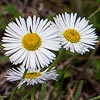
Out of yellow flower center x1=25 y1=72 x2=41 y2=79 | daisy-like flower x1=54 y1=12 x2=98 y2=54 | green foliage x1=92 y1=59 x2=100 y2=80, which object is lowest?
green foliage x1=92 y1=59 x2=100 y2=80

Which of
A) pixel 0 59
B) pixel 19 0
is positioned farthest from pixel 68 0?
pixel 0 59

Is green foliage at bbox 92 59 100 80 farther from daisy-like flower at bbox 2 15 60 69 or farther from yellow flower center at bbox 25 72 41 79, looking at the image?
daisy-like flower at bbox 2 15 60 69

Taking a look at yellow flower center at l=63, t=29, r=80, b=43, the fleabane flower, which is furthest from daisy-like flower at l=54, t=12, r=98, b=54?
the fleabane flower

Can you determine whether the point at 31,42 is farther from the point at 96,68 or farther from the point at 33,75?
the point at 96,68

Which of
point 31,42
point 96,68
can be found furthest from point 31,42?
point 96,68

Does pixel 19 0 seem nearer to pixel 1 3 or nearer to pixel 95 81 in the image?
pixel 1 3

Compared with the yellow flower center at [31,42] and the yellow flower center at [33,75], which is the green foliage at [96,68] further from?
the yellow flower center at [31,42]

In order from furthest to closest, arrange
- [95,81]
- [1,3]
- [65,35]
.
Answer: [1,3], [95,81], [65,35]
